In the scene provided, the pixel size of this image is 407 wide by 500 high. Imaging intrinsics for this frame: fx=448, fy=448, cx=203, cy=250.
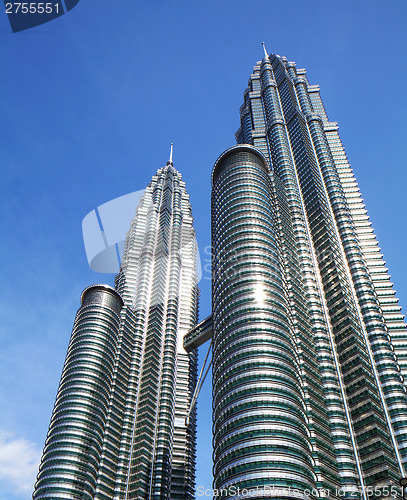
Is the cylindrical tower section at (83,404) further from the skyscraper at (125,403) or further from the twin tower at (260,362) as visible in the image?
the twin tower at (260,362)

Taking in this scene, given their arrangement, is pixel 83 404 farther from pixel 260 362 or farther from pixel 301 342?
pixel 301 342

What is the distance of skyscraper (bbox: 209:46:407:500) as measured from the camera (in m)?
95.3

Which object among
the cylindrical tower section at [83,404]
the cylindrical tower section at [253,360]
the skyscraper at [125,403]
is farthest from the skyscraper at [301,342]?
the cylindrical tower section at [83,404]

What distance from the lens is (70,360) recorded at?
493ft

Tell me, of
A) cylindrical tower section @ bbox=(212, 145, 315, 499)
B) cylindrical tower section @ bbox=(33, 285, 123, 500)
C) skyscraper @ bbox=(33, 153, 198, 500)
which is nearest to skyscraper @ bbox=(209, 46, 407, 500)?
cylindrical tower section @ bbox=(212, 145, 315, 499)


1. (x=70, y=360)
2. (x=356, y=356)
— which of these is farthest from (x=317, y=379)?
(x=70, y=360)

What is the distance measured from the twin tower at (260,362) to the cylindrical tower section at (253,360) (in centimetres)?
34

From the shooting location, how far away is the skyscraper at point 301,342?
9531cm

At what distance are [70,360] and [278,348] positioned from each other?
7610 centimetres

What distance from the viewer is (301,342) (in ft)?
404

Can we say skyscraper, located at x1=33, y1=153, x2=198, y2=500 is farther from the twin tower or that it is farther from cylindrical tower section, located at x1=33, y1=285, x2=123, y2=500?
the twin tower

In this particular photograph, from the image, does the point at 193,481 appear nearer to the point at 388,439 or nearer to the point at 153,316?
the point at 153,316

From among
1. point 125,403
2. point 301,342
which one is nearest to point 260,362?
point 301,342

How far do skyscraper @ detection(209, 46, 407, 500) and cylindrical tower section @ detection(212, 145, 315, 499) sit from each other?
0.30 meters
